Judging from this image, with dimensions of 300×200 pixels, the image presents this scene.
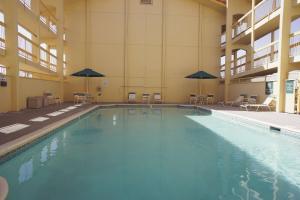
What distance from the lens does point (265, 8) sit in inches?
444

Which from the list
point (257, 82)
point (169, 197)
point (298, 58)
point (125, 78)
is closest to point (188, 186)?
point (169, 197)

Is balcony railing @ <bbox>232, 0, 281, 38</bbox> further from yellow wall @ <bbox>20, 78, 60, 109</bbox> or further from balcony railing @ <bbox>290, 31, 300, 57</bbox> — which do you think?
yellow wall @ <bbox>20, 78, 60, 109</bbox>

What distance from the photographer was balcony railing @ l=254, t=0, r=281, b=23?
10461 mm

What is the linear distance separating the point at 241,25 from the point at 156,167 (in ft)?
41.1

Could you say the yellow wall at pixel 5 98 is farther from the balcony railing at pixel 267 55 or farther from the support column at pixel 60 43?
the balcony railing at pixel 267 55

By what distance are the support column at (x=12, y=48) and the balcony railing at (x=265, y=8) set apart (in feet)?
33.0

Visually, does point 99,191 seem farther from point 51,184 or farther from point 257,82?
point 257,82

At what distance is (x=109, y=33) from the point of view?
15.1m

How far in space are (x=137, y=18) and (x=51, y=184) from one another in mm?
13845

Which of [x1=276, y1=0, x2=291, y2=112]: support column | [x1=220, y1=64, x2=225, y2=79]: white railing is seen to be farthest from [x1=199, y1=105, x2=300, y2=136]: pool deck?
[x1=220, y1=64, x2=225, y2=79]: white railing

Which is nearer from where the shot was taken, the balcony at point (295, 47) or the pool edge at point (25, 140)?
the pool edge at point (25, 140)

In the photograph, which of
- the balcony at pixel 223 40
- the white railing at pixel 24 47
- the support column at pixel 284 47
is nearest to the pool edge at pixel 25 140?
the white railing at pixel 24 47

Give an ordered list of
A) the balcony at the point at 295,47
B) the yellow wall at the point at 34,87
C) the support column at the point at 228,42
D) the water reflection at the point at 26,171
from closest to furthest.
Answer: the water reflection at the point at 26,171 → the balcony at the point at 295,47 → the yellow wall at the point at 34,87 → the support column at the point at 228,42

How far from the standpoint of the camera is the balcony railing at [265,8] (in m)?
10.5
